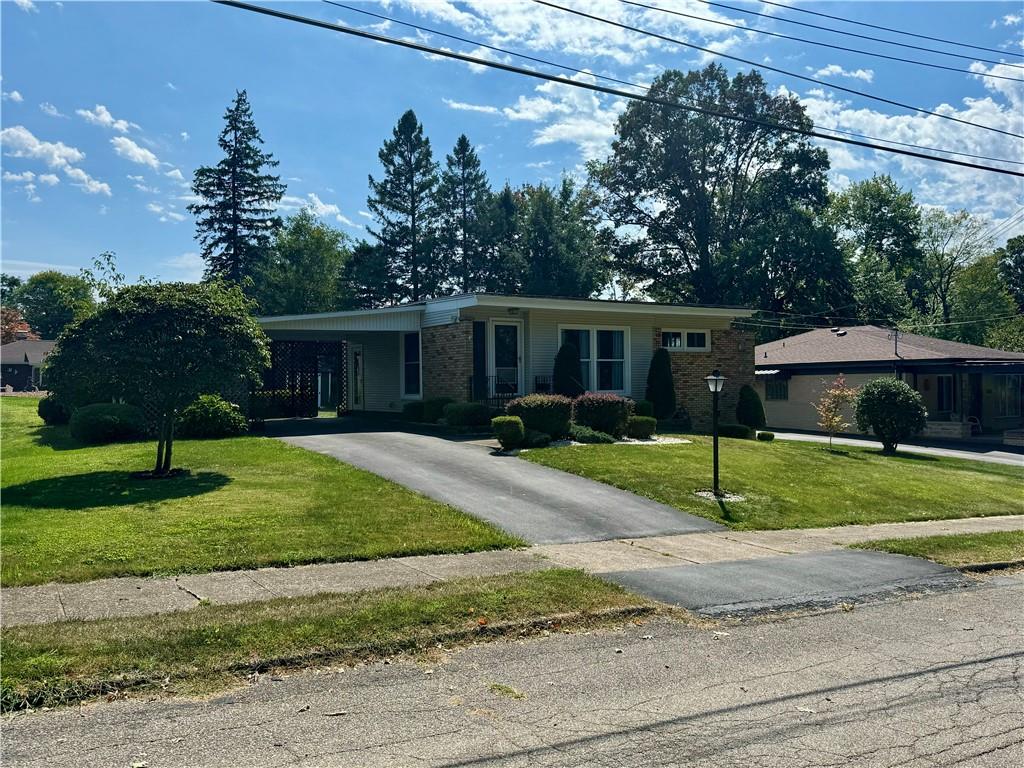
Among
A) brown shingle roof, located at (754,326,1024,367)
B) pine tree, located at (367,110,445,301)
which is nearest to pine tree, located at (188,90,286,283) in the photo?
pine tree, located at (367,110,445,301)

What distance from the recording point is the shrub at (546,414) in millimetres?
17328

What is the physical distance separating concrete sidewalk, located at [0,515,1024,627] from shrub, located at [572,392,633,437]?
23.4 feet

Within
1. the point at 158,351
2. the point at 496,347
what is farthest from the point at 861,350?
the point at 158,351

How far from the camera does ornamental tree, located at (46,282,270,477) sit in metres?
12.0

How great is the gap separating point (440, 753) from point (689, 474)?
11.0 meters

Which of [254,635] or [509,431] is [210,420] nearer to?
[509,431]

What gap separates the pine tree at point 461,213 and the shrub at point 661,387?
1067 inches

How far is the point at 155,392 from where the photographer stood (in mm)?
12484

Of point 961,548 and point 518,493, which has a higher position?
point 518,493

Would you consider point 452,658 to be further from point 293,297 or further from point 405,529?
point 293,297

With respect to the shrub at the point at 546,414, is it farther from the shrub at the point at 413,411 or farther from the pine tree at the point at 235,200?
the pine tree at the point at 235,200

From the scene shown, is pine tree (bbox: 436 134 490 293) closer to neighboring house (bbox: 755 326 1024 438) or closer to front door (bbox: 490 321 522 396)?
neighboring house (bbox: 755 326 1024 438)

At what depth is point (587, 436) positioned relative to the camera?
57.5 feet

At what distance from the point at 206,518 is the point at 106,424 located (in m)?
8.65
